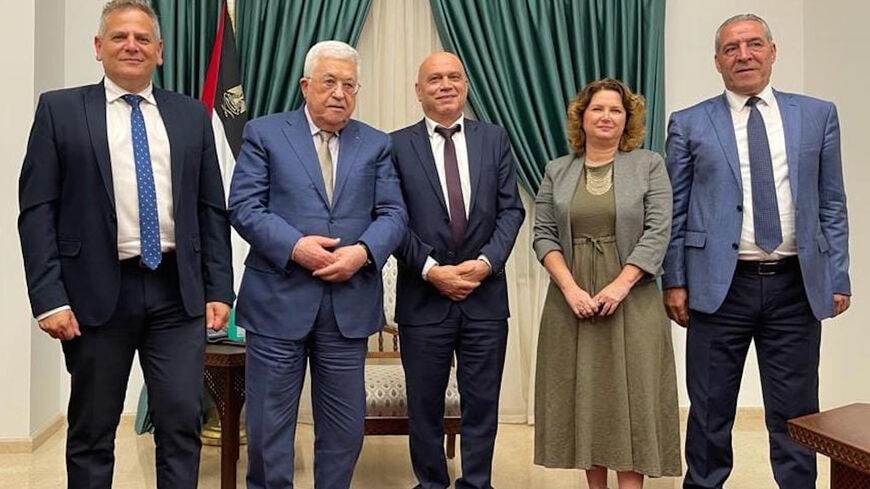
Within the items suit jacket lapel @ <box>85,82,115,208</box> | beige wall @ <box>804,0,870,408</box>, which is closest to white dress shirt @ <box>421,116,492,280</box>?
suit jacket lapel @ <box>85,82,115,208</box>

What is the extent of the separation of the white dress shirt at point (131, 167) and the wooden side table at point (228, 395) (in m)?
0.91

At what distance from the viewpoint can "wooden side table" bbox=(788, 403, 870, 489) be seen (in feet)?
6.66

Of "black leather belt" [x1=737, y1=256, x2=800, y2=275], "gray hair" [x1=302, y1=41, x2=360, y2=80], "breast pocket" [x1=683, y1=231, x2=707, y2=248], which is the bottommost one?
"black leather belt" [x1=737, y1=256, x2=800, y2=275]

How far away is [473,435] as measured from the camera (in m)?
2.91

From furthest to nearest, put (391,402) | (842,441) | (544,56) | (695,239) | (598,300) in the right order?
(544,56) < (391,402) < (695,239) < (598,300) < (842,441)

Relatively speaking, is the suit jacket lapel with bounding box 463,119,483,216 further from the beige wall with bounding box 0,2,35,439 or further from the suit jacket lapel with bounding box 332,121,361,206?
the beige wall with bounding box 0,2,35,439

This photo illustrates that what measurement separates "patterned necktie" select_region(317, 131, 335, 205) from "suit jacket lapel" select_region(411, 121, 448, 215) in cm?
36

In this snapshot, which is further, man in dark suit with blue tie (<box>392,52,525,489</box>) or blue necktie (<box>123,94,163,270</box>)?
man in dark suit with blue tie (<box>392,52,525,489</box>)

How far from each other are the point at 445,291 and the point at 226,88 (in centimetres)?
181

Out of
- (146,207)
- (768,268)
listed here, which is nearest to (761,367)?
(768,268)

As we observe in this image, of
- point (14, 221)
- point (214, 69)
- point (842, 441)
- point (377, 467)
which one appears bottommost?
point (377, 467)

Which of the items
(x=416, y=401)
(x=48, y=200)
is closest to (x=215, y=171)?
(x=48, y=200)

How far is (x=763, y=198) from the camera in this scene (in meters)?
2.74

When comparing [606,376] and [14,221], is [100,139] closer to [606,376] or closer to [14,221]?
[606,376]
